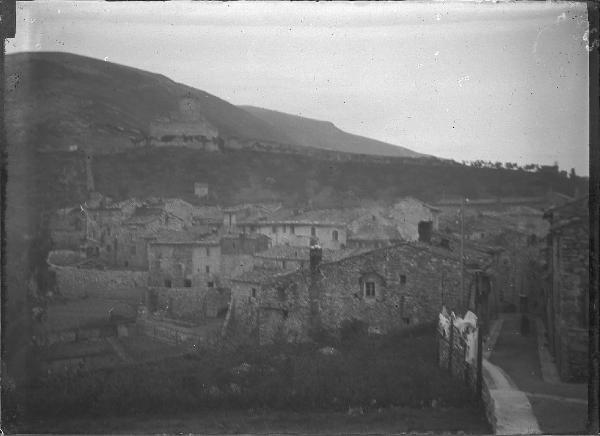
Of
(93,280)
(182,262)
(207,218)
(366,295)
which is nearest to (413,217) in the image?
(366,295)

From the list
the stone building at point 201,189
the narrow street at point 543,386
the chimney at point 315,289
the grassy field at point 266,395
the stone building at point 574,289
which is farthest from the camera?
the stone building at point 201,189

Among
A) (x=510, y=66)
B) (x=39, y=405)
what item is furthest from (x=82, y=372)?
(x=510, y=66)

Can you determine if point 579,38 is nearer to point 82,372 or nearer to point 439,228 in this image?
point 439,228

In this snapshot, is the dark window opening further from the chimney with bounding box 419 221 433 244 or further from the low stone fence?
the low stone fence

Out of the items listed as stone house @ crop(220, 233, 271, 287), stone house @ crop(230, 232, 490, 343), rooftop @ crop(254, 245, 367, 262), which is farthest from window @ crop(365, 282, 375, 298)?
stone house @ crop(220, 233, 271, 287)

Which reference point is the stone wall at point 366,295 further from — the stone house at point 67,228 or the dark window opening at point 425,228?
the stone house at point 67,228

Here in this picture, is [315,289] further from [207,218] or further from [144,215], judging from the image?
[144,215]

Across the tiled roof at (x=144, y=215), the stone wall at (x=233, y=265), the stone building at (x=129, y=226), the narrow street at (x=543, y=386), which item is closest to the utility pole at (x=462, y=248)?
the narrow street at (x=543, y=386)
